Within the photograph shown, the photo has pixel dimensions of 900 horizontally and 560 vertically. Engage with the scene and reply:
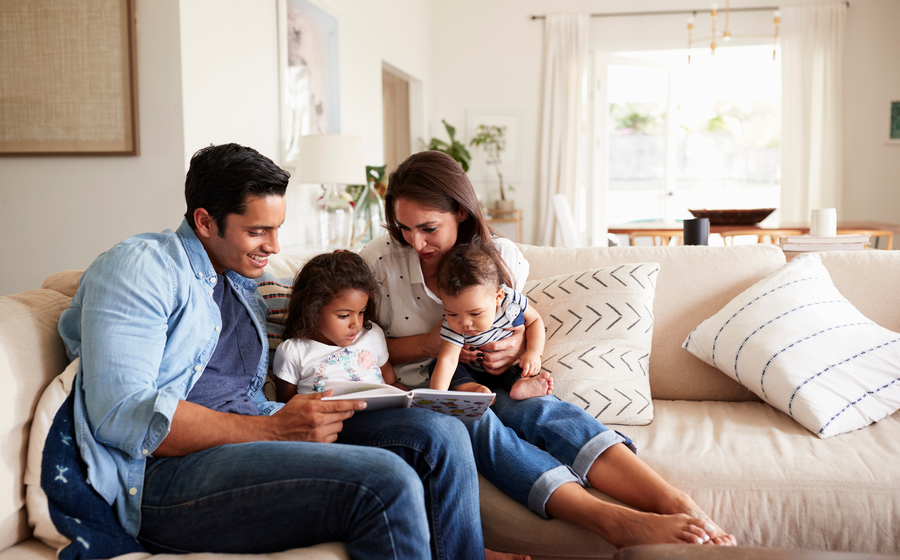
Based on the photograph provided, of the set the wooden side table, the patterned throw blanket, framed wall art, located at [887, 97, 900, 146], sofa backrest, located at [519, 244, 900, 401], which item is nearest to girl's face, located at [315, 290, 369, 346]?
the patterned throw blanket

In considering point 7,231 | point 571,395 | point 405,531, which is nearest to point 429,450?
point 405,531

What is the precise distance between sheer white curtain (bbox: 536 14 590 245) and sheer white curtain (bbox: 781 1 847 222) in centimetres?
192

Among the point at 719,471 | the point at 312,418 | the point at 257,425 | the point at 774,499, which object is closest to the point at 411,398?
the point at 312,418

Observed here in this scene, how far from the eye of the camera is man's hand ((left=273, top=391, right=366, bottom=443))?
1.27 metres

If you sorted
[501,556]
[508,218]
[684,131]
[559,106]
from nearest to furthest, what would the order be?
[501,556] → [559,106] → [508,218] → [684,131]

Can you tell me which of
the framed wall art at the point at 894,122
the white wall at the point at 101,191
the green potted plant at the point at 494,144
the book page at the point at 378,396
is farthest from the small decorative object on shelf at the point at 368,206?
the framed wall art at the point at 894,122

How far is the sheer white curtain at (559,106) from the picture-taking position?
6418mm

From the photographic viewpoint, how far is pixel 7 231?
2840 millimetres

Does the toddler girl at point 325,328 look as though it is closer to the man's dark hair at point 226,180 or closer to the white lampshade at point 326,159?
the man's dark hair at point 226,180

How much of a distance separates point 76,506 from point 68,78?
2212 mm

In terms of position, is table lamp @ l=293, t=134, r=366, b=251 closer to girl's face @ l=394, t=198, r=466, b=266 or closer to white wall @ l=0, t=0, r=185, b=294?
white wall @ l=0, t=0, r=185, b=294

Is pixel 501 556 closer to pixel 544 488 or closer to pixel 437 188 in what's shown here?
pixel 544 488

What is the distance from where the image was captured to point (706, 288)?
6.47 feet

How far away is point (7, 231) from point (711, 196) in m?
6.36
